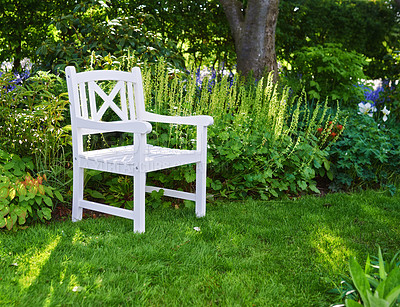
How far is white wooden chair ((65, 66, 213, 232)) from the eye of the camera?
8.11ft

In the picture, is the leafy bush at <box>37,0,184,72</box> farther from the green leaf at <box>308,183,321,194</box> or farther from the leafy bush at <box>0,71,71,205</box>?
the green leaf at <box>308,183,321,194</box>

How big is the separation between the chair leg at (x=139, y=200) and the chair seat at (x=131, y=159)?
0.05m

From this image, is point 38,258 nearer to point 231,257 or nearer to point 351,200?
point 231,257

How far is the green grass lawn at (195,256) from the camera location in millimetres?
1899

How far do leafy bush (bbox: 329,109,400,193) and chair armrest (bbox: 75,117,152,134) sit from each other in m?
2.17

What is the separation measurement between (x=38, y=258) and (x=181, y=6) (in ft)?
18.9

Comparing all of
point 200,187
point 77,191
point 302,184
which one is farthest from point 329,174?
point 77,191

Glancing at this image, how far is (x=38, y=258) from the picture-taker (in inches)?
86.5

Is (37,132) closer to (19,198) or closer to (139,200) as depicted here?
(19,198)

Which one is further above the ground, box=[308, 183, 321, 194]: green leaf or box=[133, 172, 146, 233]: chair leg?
box=[133, 172, 146, 233]: chair leg

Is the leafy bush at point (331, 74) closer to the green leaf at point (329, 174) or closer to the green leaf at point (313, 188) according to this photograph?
the green leaf at point (329, 174)

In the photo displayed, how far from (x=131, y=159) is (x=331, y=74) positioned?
3.68 m

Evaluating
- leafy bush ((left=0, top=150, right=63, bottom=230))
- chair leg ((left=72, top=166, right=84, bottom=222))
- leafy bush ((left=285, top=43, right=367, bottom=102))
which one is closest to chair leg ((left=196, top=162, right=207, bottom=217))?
chair leg ((left=72, top=166, right=84, bottom=222))

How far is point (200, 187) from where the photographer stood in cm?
301
